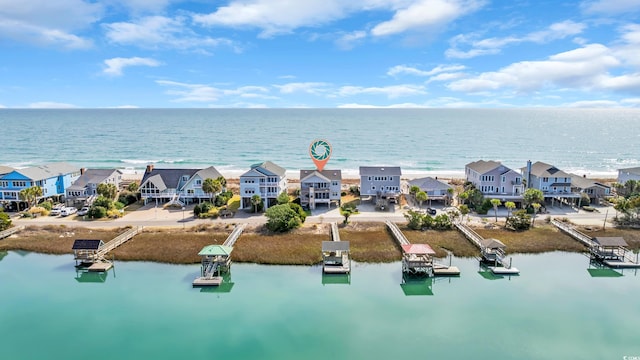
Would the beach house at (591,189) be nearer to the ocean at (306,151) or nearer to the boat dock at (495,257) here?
the boat dock at (495,257)

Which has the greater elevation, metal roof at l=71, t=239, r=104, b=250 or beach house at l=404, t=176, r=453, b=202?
beach house at l=404, t=176, r=453, b=202

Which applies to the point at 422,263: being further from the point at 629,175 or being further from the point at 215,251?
the point at 629,175

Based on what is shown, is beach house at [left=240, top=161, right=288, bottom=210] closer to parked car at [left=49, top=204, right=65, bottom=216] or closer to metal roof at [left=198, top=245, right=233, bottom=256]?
metal roof at [left=198, top=245, right=233, bottom=256]

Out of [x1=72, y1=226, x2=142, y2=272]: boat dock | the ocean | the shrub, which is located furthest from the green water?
the ocean

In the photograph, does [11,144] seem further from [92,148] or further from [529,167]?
[529,167]

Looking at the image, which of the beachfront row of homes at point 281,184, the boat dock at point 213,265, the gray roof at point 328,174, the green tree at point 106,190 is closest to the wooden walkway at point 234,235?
the boat dock at point 213,265

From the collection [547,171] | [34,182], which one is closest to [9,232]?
[34,182]

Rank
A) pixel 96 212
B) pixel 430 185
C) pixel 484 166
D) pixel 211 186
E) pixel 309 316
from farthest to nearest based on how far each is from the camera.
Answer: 1. pixel 484 166
2. pixel 430 185
3. pixel 211 186
4. pixel 96 212
5. pixel 309 316
